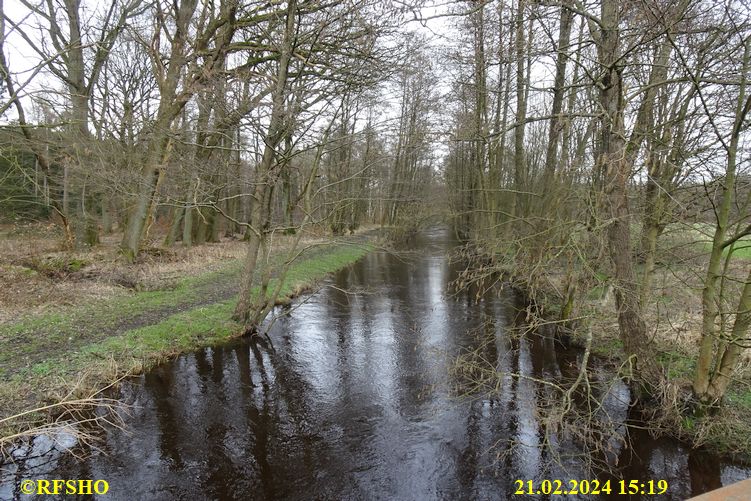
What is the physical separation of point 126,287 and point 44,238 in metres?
9.33

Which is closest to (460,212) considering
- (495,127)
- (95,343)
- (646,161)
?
(495,127)

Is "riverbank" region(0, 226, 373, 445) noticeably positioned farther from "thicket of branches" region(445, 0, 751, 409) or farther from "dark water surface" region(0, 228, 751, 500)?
"thicket of branches" region(445, 0, 751, 409)

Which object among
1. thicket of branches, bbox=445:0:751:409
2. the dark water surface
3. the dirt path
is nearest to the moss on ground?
the dirt path

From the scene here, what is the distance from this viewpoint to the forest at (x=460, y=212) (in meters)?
5.55

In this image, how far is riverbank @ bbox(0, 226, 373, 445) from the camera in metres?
6.49

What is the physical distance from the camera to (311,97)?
9734 millimetres

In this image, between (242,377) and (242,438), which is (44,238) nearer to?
(242,377)

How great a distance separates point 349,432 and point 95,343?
215 inches

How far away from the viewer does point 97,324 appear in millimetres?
9203

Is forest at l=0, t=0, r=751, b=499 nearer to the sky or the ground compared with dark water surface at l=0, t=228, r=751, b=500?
nearer to the sky

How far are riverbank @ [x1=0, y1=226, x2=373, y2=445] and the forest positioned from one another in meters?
0.06

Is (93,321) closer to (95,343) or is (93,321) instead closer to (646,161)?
(95,343)

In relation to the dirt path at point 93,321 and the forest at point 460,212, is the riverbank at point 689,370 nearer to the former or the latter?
the forest at point 460,212

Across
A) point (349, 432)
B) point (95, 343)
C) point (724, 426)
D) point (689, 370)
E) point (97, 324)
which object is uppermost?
point (97, 324)
